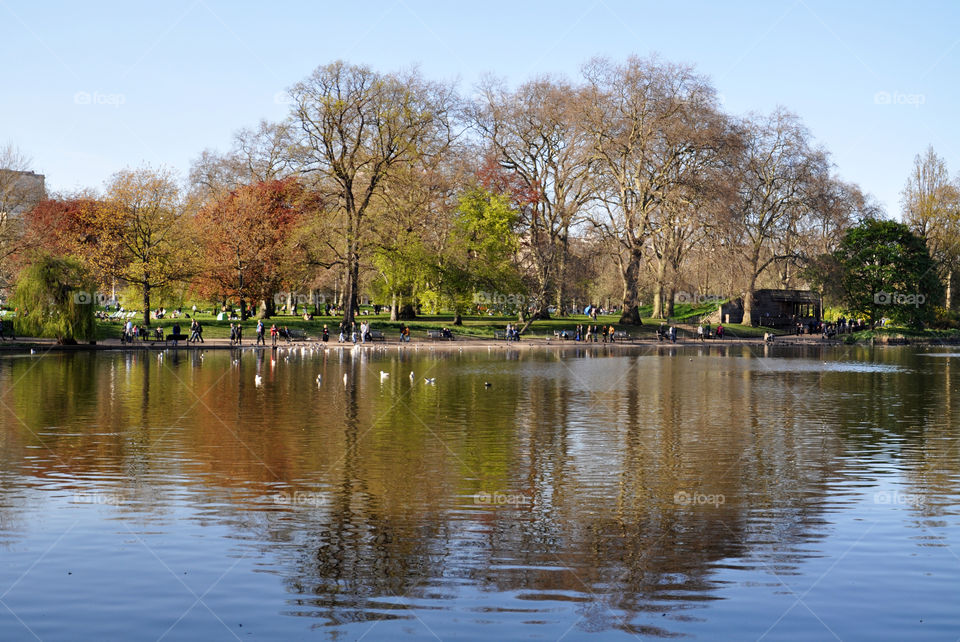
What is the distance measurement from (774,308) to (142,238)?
205 feet

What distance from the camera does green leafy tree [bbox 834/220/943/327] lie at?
88.6 m

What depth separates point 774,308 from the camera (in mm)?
99312

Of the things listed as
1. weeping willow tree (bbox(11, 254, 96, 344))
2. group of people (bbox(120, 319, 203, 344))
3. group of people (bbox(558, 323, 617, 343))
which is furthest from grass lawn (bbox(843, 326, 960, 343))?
weeping willow tree (bbox(11, 254, 96, 344))

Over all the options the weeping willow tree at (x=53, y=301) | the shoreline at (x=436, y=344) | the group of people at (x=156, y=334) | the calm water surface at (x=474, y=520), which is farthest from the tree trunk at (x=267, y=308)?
the calm water surface at (x=474, y=520)

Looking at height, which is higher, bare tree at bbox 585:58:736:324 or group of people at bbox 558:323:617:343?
bare tree at bbox 585:58:736:324

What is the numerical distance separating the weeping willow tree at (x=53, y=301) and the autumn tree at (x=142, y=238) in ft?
44.1

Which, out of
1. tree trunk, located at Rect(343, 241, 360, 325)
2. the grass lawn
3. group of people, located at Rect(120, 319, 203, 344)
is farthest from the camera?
the grass lawn

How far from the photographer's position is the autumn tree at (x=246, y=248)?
240ft

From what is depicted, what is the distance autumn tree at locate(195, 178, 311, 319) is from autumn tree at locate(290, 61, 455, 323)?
13.9 ft

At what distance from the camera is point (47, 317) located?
5444 cm

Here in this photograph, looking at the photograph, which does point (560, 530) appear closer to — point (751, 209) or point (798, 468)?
point (798, 468)

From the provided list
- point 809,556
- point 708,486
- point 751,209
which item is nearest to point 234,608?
point 809,556

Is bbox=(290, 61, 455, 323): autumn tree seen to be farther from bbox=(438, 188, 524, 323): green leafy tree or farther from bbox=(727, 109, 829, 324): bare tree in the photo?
bbox=(727, 109, 829, 324): bare tree

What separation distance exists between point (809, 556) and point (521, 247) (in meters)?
69.9
